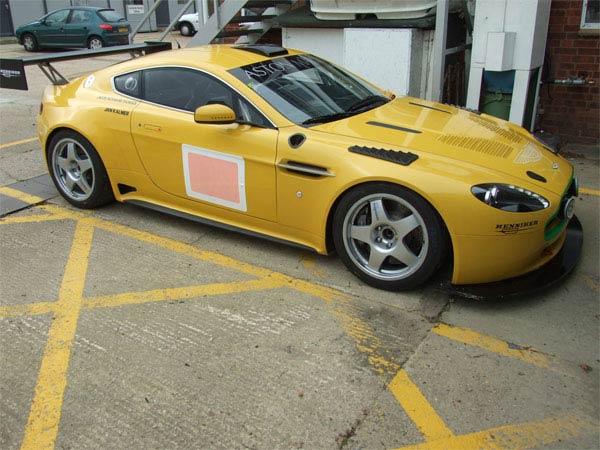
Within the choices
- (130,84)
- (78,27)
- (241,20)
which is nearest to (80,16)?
(78,27)

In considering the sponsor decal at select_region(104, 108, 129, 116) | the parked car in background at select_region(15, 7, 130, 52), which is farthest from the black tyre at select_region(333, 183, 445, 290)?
the parked car in background at select_region(15, 7, 130, 52)

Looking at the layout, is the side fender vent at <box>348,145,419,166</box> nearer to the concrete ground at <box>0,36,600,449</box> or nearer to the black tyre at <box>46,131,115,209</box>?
the concrete ground at <box>0,36,600,449</box>

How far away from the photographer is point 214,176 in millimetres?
4027

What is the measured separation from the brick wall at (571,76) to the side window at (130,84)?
16.9 feet

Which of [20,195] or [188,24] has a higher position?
[188,24]

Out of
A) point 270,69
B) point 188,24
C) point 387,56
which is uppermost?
point 270,69

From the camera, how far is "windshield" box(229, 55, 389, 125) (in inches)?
154

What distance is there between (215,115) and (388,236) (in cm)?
139

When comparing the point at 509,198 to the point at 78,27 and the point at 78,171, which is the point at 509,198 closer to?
the point at 78,171

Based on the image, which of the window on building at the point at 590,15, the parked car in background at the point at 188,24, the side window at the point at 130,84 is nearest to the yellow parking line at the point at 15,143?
the side window at the point at 130,84

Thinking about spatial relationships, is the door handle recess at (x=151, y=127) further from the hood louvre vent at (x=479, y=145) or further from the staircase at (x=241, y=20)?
the staircase at (x=241, y=20)

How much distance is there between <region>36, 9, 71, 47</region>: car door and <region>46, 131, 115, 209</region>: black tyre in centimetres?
1626

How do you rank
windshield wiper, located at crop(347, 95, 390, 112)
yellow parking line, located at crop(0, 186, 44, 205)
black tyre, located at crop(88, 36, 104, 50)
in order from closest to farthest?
windshield wiper, located at crop(347, 95, 390, 112)
yellow parking line, located at crop(0, 186, 44, 205)
black tyre, located at crop(88, 36, 104, 50)

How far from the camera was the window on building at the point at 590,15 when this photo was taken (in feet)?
21.9
